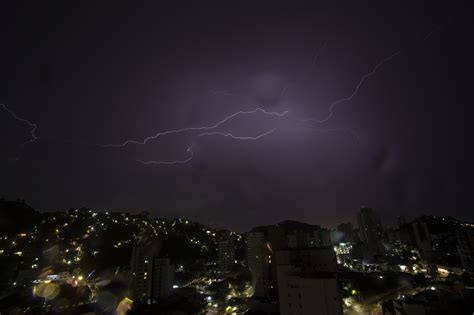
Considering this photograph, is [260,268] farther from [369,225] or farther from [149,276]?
[369,225]

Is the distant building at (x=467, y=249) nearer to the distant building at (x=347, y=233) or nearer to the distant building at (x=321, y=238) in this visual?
the distant building at (x=321, y=238)

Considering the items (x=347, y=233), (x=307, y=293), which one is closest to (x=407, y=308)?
(x=307, y=293)

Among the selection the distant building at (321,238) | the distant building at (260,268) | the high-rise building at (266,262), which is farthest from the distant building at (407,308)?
the distant building at (321,238)

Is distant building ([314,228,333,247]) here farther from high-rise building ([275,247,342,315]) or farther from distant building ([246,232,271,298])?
high-rise building ([275,247,342,315])

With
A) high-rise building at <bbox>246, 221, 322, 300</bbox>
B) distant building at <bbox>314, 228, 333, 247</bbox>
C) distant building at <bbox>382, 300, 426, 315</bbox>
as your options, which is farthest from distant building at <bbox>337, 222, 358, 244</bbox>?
distant building at <bbox>382, 300, 426, 315</bbox>

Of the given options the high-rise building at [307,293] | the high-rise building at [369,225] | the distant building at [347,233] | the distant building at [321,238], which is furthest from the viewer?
the distant building at [347,233]

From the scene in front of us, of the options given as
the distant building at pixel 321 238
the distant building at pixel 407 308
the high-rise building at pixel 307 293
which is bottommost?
the distant building at pixel 407 308
